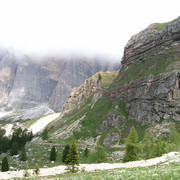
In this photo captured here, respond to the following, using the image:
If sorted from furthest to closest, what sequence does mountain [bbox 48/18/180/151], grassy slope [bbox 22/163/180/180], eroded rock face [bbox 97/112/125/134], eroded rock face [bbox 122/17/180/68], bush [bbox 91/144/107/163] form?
1. eroded rock face [bbox 122/17/180/68]
2. eroded rock face [bbox 97/112/125/134]
3. mountain [bbox 48/18/180/151]
4. bush [bbox 91/144/107/163]
5. grassy slope [bbox 22/163/180/180]

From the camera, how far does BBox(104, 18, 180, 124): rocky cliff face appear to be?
3679 inches

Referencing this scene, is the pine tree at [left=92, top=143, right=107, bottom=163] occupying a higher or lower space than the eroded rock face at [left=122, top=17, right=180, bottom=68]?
lower

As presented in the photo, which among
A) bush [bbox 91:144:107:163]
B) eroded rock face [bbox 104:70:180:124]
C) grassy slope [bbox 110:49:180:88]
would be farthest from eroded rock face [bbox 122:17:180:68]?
bush [bbox 91:144:107:163]

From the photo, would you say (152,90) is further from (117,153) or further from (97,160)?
(97,160)

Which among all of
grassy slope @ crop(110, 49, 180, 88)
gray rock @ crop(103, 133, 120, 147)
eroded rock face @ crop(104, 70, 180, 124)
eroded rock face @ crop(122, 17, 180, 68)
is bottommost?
gray rock @ crop(103, 133, 120, 147)

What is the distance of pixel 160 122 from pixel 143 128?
935cm

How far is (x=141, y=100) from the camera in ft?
348

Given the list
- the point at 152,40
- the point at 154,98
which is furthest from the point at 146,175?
the point at 152,40

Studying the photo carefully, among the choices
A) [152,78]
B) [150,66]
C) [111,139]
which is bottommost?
[111,139]

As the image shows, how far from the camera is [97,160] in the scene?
5206 centimetres

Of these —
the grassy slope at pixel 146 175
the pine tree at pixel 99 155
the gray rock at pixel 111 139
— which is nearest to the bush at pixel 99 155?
the pine tree at pixel 99 155

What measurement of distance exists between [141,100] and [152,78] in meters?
15.9

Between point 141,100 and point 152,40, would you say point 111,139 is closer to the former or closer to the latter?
point 141,100

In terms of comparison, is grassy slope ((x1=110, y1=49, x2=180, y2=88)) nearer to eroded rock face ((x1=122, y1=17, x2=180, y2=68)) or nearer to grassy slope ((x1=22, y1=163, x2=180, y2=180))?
eroded rock face ((x1=122, y1=17, x2=180, y2=68))
